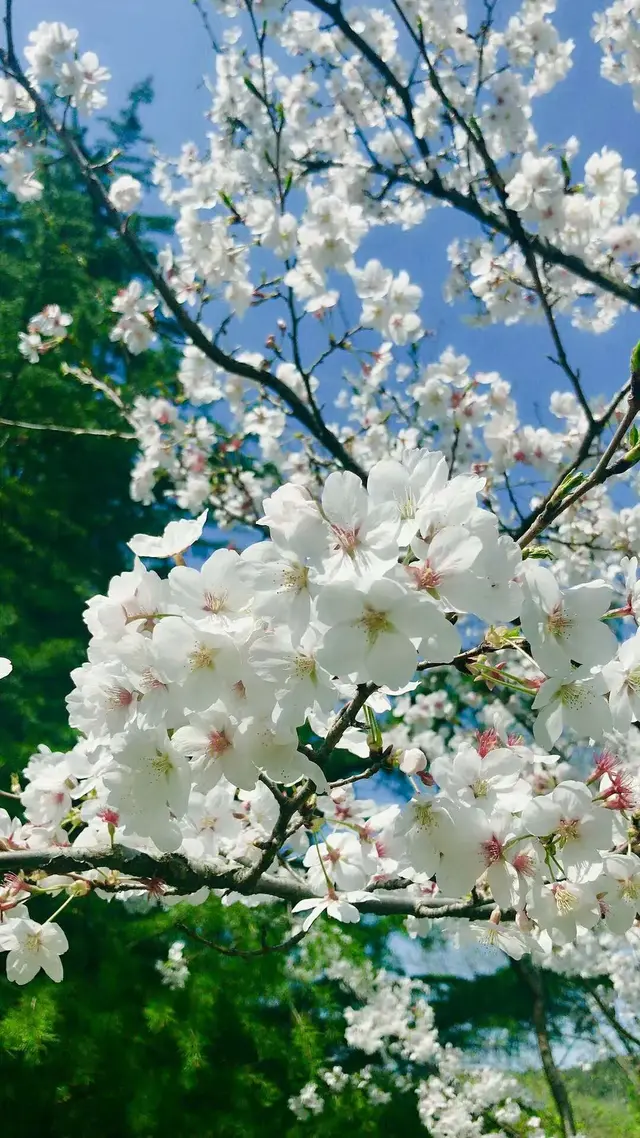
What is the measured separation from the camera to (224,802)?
142 centimetres

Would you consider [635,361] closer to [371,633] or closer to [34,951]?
[371,633]

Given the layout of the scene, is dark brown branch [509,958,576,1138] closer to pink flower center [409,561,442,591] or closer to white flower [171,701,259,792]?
white flower [171,701,259,792]

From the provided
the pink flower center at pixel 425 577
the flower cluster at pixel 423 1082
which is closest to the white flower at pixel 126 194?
the pink flower center at pixel 425 577

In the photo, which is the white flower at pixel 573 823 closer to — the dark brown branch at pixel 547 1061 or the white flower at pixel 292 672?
the white flower at pixel 292 672

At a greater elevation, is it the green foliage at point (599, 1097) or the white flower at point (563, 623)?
the white flower at point (563, 623)

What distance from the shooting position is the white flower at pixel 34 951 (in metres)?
1.19

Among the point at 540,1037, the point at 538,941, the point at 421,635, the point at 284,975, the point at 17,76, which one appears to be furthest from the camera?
the point at 284,975

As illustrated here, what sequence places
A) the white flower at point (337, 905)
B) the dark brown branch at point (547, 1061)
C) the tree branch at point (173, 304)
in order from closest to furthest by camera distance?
the white flower at point (337, 905), the tree branch at point (173, 304), the dark brown branch at point (547, 1061)

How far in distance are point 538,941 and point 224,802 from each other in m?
0.65

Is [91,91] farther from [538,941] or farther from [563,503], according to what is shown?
[538,941]

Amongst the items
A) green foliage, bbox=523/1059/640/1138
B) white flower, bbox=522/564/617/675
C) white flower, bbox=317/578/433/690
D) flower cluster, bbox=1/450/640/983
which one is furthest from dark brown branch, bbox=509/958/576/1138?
white flower, bbox=317/578/433/690

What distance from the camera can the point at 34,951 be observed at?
3.96ft

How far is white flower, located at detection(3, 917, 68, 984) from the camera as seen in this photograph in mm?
1188

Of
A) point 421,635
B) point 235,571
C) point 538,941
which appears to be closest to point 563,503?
point 421,635
